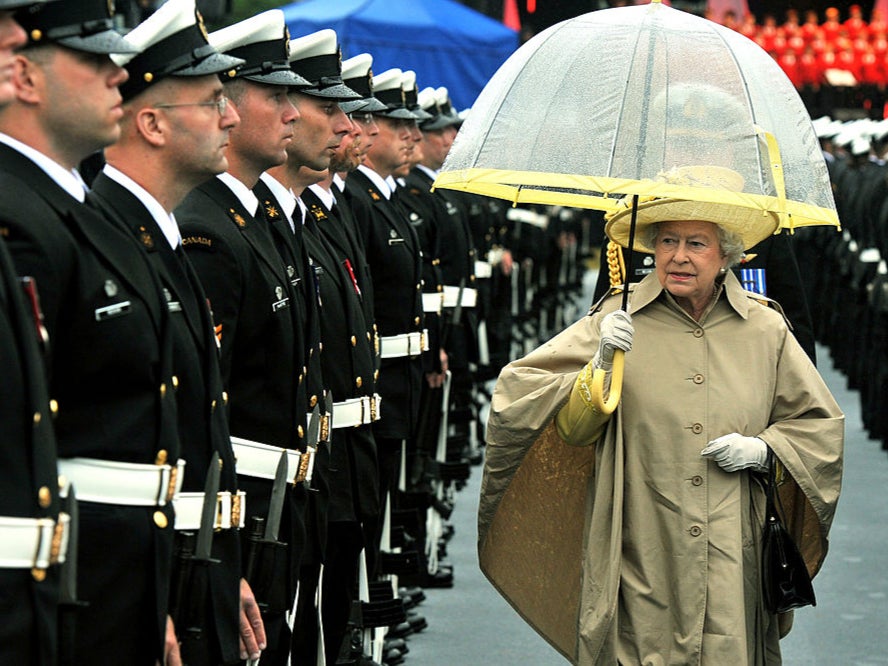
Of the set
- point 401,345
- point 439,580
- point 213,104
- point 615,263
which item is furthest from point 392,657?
point 213,104

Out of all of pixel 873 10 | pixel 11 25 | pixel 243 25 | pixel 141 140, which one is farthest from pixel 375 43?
pixel 873 10

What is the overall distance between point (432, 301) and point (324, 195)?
9.44 feet

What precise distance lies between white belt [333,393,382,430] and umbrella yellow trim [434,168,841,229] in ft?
3.01

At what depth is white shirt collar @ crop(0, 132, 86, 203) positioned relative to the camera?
11.6ft

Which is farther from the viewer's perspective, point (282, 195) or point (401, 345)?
point (401, 345)

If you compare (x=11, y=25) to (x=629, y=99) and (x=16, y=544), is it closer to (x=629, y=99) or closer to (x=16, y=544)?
(x=16, y=544)

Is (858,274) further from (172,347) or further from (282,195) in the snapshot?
(172,347)

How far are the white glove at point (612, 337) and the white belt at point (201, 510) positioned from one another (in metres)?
1.25

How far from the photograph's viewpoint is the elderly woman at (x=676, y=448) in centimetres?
540

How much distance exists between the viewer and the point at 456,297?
11.0m

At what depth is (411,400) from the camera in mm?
8180

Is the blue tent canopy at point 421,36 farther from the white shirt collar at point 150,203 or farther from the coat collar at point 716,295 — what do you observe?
the white shirt collar at point 150,203

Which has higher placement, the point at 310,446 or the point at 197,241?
the point at 197,241

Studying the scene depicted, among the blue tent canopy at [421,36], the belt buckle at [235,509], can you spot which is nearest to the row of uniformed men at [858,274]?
the blue tent canopy at [421,36]
